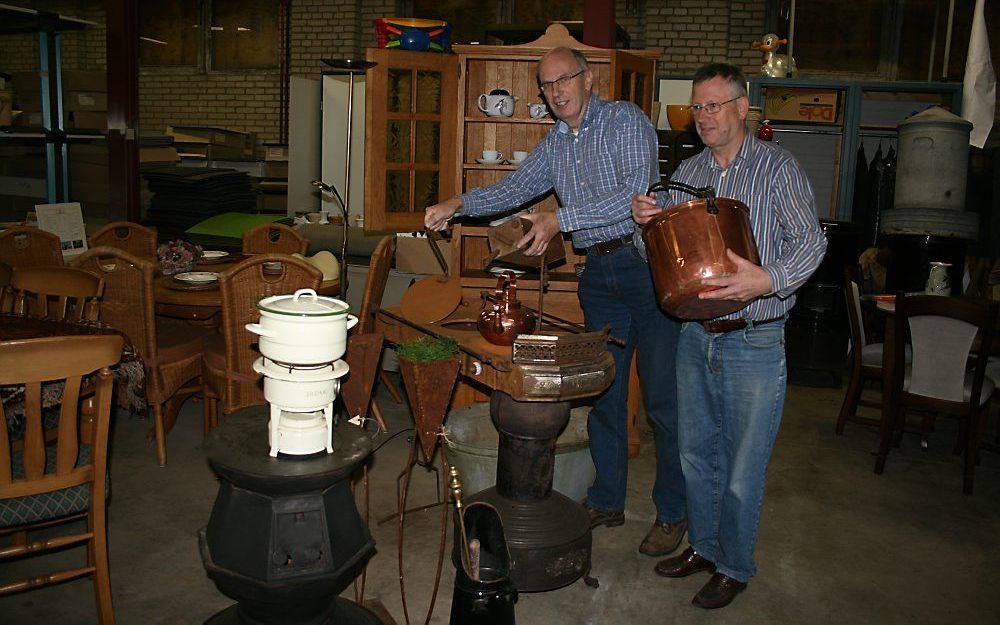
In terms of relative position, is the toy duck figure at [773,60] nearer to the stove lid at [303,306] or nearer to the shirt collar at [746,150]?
the shirt collar at [746,150]

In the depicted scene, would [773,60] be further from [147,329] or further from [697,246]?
[147,329]

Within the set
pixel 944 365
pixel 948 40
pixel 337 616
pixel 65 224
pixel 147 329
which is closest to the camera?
pixel 337 616

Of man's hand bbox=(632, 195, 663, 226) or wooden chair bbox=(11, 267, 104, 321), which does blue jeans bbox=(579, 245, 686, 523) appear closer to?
man's hand bbox=(632, 195, 663, 226)

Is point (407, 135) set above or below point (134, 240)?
above

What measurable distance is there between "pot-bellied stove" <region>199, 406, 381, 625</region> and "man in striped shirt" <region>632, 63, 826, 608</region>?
1.18 m

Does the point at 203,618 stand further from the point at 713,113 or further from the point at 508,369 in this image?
the point at 713,113

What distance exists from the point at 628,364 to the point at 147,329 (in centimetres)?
228

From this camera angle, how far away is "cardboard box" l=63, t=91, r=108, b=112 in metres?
6.62

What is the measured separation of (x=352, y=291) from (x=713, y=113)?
3.55m

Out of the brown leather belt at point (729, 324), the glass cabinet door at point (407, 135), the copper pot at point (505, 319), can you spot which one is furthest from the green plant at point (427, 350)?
the glass cabinet door at point (407, 135)

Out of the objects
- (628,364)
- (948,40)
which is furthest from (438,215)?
(948,40)

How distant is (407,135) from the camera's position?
14.9ft

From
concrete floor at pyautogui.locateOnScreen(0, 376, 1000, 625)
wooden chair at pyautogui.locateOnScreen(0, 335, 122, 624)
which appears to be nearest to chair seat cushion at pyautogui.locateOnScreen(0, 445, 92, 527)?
wooden chair at pyautogui.locateOnScreen(0, 335, 122, 624)

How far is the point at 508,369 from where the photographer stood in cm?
276
